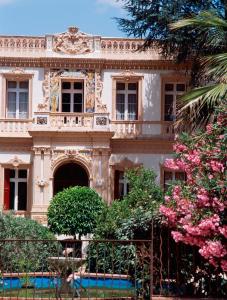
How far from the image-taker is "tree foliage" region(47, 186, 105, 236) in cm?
2109

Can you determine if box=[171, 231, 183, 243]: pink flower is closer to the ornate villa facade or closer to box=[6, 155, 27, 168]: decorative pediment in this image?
the ornate villa facade

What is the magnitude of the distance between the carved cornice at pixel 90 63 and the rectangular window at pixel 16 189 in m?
4.15

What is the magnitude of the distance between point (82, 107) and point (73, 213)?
5934mm

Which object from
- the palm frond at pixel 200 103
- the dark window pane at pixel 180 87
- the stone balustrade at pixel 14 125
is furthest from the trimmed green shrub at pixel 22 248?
the dark window pane at pixel 180 87

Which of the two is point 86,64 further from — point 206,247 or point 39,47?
point 206,247

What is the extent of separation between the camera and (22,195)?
83.9 feet

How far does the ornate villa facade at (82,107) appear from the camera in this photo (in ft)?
80.7

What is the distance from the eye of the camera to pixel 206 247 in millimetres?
9305

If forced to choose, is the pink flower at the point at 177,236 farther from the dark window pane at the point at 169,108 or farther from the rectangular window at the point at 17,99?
the rectangular window at the point at 17,99

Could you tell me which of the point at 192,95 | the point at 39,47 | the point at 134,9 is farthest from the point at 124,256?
the point at 39,47

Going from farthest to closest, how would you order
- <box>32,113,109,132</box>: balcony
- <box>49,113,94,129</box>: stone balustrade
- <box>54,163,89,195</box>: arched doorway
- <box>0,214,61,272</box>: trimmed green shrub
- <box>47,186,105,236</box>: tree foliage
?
<box>54,163,89,195</box>: arched doorway → <box>49,113,94,129</box>: stone balustrade → <box>32,113,109,132</box>: balcony → <box>47,186,105,236</box>: tree foliage → <box>0,214,61,272</box>: trimmed green shrub

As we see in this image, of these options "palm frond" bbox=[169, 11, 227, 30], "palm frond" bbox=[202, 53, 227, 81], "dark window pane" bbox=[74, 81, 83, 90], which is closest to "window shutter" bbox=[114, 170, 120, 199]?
"dark window pane" bbox=[74, 81, 83, 90]

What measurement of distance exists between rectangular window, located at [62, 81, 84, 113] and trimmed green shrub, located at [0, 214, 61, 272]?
349 inches

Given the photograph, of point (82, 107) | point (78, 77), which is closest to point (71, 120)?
point (82, 107)
